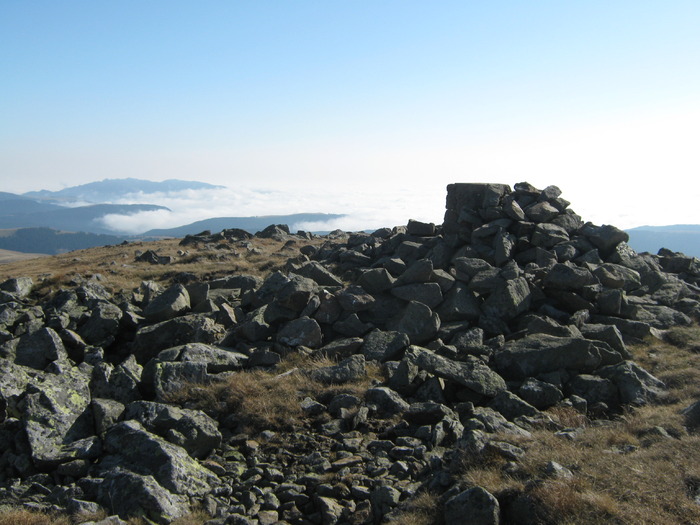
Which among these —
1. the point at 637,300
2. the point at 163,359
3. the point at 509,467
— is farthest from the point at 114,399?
the point at 637,300

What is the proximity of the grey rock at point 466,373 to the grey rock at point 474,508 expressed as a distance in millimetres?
5333

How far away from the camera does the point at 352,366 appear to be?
14914mm

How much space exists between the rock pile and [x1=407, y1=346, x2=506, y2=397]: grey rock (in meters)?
0.06

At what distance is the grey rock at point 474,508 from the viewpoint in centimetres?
786

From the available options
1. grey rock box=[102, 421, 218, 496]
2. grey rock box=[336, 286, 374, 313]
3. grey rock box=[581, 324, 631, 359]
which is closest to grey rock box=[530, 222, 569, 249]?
grey rock box=[581, 324, 631, 359]

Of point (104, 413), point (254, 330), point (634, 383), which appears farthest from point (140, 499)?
point (634, 383)

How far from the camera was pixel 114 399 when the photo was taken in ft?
45.5

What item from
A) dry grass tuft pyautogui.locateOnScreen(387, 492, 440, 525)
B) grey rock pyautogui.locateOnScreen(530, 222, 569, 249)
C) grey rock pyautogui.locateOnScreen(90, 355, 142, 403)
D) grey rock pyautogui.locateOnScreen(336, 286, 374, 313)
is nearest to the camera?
dry grass tuft pyautogui.locateOnScreen(387, 492, 440, 525)

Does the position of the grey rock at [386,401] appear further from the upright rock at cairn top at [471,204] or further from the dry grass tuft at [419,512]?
the upright rock at cairn top at [471,204]

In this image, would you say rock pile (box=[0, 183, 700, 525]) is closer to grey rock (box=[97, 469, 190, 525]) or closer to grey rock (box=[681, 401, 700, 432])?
grey rock (box=[97, 469, 190, 525])

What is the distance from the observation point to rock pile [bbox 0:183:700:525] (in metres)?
9.88

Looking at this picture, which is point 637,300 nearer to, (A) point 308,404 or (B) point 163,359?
(A) point 308,404

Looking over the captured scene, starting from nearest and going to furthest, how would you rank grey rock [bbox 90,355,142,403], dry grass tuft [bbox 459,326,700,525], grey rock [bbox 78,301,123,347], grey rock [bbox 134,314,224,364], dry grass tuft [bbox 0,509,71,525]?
dry grass tuft [bbox 459,326,700,525]
dry grass tuft [bbox 0,509,71,525]
grey rock [bbox 90,355,142,403]
grey rock [bbox 134,314,224,364]
grey rock [bbox 78,301,123,347]

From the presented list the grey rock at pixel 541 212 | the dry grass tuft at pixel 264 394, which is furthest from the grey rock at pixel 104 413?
the grey rock at pixel 541 212
